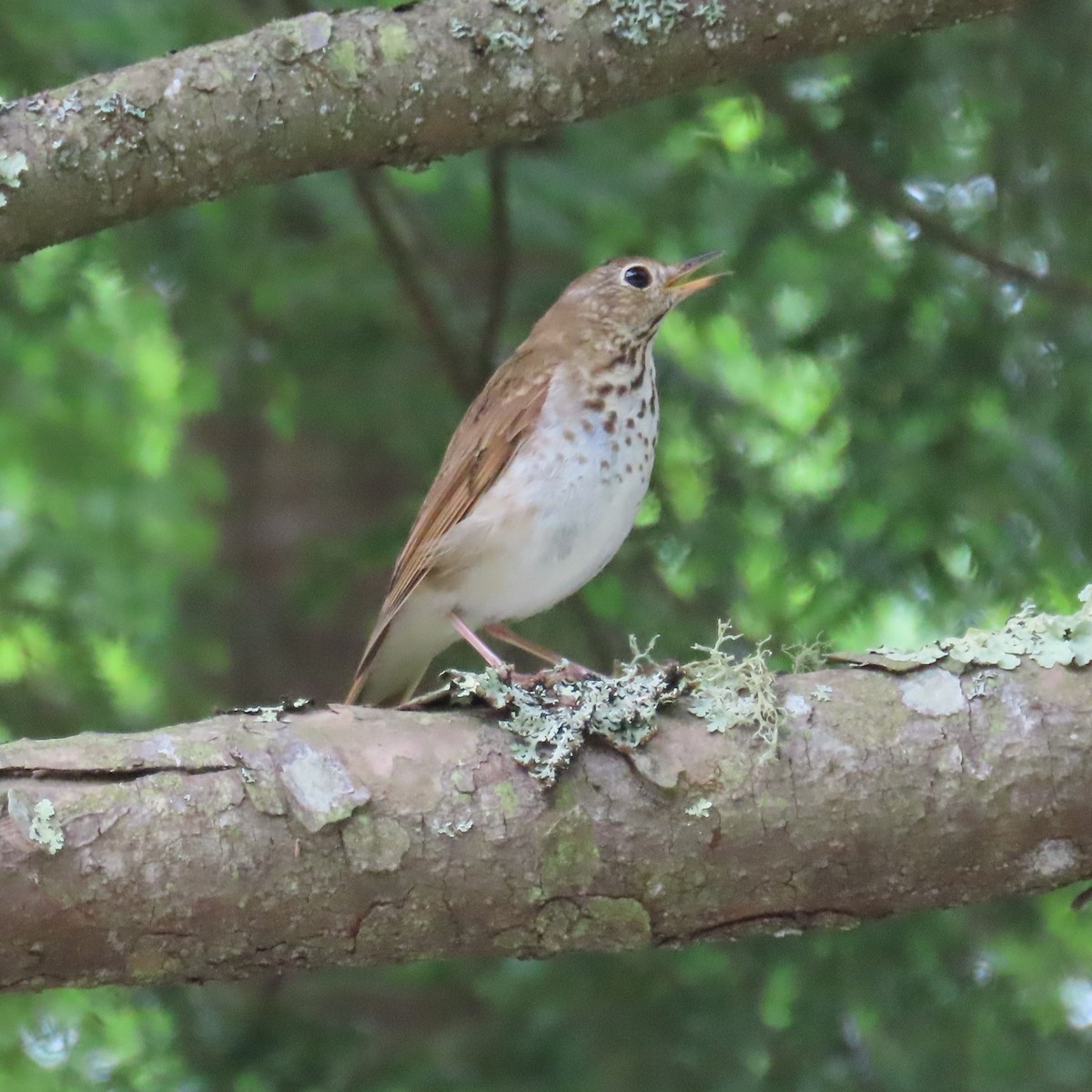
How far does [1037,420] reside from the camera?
456 cm

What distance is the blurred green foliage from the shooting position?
4.30 m

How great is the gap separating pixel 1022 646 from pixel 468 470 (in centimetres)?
161

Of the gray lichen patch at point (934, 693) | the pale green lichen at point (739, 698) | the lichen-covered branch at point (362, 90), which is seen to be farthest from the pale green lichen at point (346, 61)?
the gray lichen patch at point (934, 693)

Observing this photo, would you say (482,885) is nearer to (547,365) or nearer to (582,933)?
(582,933)

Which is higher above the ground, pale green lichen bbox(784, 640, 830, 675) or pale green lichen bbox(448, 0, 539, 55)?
pale green lichen bbox(448, 0, 539, 55)

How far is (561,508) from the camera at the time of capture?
373 cm

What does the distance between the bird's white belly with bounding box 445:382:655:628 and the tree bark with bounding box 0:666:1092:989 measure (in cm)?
110

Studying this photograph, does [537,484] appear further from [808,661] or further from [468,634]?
[808,661]

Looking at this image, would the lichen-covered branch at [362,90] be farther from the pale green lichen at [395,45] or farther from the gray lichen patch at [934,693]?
the gray lichen patch at [934,693]

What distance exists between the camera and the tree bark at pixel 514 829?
2355 mm

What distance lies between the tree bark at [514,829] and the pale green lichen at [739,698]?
3cm

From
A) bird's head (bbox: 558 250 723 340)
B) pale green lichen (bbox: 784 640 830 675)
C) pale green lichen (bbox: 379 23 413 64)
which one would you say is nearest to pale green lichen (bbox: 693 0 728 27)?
pale green lichen (bbox: 379 23 413 64)

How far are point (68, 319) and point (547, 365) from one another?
77.6 inches

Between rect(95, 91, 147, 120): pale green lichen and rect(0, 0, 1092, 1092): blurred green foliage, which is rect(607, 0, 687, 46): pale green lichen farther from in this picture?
rect(0, 0, 1092, 1092): blurred green foliage
